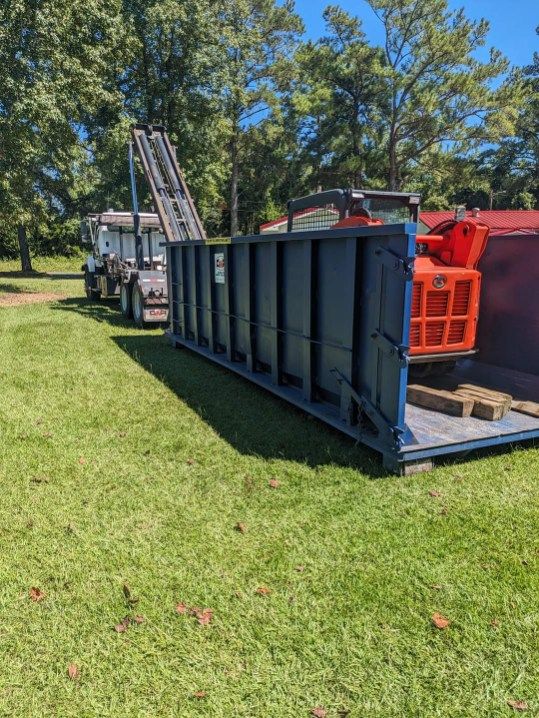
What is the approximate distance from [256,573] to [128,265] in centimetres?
1200

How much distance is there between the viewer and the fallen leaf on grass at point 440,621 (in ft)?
8.76

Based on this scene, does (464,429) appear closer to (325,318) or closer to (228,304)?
(325,318)

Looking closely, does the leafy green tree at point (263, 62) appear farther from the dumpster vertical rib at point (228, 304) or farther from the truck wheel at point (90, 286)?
the dumpster vertical rib at point (228, 304)

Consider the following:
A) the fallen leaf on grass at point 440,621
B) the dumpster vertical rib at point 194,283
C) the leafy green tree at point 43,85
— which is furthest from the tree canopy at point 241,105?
the fallen leaf on grass at point 440,621

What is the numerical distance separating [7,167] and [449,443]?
642 inches

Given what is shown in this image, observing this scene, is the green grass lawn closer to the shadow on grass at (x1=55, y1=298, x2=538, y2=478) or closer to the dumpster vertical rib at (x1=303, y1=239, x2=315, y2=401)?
the shadow on grass at (x1=55, y1=298, x2=538, y2=478)

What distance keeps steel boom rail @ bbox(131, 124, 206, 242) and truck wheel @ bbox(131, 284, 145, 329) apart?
1.57 m

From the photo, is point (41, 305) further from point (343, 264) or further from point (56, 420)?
point (343, 264)

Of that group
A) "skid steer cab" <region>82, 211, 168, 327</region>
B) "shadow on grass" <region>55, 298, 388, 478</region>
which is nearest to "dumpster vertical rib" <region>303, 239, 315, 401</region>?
"shadow on grass" <region>55, 298, 388, 478</region>

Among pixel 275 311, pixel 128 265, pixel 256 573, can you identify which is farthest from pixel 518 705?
pixel 128 265

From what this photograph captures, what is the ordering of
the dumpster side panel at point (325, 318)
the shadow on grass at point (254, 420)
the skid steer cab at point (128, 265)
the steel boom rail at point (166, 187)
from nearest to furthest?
the dumpster side panel at point (325, 318), the shadow on grass at point (254, 420), the steel boom rail at point (166, 187), the skid steer cab at point (128, 265)

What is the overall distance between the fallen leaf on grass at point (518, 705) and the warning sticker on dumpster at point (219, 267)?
5676 millimetres

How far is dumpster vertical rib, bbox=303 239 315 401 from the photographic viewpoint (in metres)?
5.08

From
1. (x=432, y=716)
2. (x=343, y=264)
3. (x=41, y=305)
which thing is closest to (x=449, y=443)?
(x=343, y=264)
